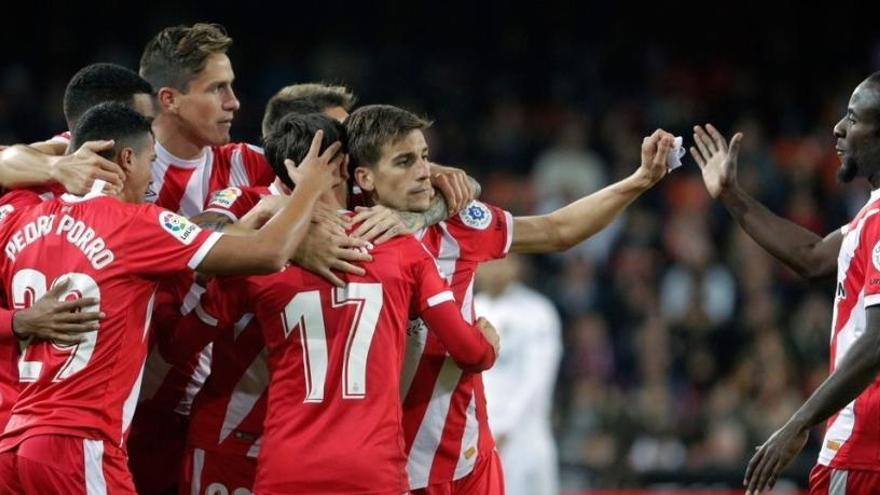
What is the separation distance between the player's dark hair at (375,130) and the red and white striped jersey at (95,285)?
66 centimetres

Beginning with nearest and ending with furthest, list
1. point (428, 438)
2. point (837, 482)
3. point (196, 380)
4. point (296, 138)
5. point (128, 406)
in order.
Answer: point (128, 406)
point (296, 138)
point (837, 482)
point (428, 438)
point (196, 380)

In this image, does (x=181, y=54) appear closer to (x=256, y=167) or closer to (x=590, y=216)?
(x=256, y=167)

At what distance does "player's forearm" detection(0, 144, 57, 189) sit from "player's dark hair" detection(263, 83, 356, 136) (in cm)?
101

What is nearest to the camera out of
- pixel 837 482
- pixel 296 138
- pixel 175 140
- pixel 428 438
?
pixel 296 138

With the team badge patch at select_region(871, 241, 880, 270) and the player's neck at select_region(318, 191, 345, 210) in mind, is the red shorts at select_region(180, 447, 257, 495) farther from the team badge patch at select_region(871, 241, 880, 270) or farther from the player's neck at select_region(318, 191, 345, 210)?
the team badge patch at select_region(871, 241, 880, 270)

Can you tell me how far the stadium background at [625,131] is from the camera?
11.8 m

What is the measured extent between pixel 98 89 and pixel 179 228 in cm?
107

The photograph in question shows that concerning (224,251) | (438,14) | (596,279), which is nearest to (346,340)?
(224,251)

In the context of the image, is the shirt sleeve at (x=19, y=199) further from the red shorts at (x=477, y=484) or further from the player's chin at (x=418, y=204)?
the red shorts at (x=477, y=484)

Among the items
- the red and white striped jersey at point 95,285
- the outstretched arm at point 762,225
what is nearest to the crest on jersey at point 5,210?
the red and white striped jersey at point 95,285

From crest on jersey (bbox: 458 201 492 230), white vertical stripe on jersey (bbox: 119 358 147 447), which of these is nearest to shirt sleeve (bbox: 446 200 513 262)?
crest on jersey (bbox: 458 201 492 230)

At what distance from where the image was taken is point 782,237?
5.99 meters

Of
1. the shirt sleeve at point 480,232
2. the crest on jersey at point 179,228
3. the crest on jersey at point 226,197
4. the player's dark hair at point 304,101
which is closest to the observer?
the crest on jersey at point 179,228

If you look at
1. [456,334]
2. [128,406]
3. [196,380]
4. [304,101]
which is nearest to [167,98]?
[304,101]
